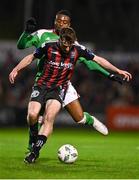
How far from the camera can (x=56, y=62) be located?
39.4 ft

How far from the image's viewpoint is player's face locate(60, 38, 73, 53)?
11.7m

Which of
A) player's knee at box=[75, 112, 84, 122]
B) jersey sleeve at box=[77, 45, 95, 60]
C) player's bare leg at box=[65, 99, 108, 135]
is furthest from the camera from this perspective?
player's knee at box=[75, 112, 84, 122]

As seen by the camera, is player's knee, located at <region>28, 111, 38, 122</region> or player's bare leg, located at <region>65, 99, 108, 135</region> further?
player's bare leg, located at <region>65, 99, 108, 135</region>

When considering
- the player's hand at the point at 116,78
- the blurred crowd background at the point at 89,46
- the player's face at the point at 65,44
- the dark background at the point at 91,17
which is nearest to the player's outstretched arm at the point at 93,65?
the player's hand at the point at 116,78

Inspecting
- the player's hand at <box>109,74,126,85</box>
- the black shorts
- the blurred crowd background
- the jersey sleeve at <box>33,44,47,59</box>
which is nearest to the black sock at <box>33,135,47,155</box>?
the black shorts

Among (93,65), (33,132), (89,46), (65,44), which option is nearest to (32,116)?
(33,132)

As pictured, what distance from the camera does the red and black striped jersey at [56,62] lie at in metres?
12.0

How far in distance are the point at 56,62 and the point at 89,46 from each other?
14406 millimetres

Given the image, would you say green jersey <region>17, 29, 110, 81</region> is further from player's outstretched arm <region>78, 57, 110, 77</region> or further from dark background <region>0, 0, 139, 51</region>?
dark background <region>0, 0, 139, 51</region>

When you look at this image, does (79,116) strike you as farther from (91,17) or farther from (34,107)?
(91,17)

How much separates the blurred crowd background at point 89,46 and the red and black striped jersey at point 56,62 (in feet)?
41.5

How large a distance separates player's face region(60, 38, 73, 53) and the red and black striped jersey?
111 millimetres

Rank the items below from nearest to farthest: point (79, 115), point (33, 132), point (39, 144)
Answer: point (39, 144) < point (33, 132) < point (79, 115)

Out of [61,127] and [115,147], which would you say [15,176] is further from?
[61,127]
